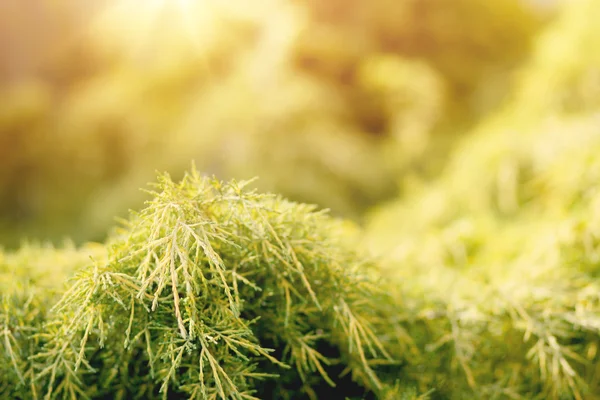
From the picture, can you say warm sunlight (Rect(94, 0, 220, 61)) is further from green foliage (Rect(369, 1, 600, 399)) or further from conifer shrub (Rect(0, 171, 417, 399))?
conifer shrub (Rect(0, 171, 417, 399))

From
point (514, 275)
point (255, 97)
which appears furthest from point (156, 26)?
point (514, 275)

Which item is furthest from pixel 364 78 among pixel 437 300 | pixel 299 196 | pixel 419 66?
pixel 437 300

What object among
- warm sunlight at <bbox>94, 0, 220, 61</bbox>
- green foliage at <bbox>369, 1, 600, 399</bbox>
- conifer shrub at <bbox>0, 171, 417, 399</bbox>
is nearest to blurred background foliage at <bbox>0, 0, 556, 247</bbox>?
warm sunlight at <bbox>94, 0, 220, 61</bbox>

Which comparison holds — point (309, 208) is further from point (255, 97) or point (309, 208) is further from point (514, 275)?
point (255, 97)

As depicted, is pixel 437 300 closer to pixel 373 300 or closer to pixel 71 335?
pixel 373 300

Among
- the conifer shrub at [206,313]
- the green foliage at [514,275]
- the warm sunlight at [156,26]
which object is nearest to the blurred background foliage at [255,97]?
the warm sunlight at [156,26]
